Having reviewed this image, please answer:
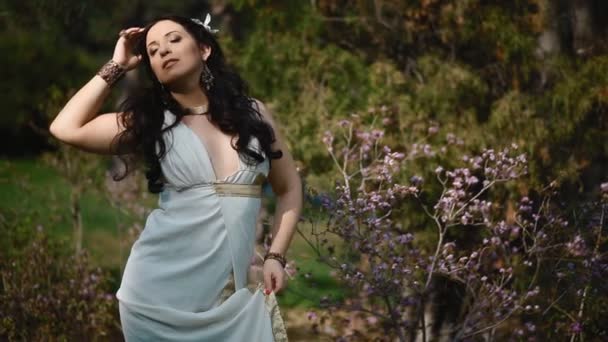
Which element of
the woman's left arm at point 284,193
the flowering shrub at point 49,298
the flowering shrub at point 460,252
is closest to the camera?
the woman's left arm at point 284,193

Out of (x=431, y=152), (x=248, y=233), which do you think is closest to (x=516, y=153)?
(x=431, y=152)

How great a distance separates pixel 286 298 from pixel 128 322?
544 centimetres

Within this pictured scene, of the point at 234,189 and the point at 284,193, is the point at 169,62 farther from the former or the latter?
the point at 284,193


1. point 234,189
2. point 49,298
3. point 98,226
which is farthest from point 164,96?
point 98,226

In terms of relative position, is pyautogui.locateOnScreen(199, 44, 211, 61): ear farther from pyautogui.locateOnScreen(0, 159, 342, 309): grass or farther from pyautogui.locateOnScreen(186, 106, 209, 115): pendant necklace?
pyautogui.locateOnScreen(0, 159, 342, 309): grass

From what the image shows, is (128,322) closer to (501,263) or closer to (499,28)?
(501,263)

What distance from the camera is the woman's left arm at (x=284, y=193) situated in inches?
143

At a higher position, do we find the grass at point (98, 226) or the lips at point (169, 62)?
the lips at point (169, 62)

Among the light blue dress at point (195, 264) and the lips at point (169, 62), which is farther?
the lips at point (169, 62)

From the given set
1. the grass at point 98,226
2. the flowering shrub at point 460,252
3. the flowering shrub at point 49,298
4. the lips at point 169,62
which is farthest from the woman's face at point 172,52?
the flowering shrub at point 49,298

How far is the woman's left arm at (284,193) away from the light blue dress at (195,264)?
186 mm

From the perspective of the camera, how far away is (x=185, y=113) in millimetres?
3545

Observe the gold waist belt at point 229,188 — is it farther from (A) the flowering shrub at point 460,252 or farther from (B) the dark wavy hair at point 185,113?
(A) the flowering shrub at point 460,252

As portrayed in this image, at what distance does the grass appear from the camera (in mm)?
7605
